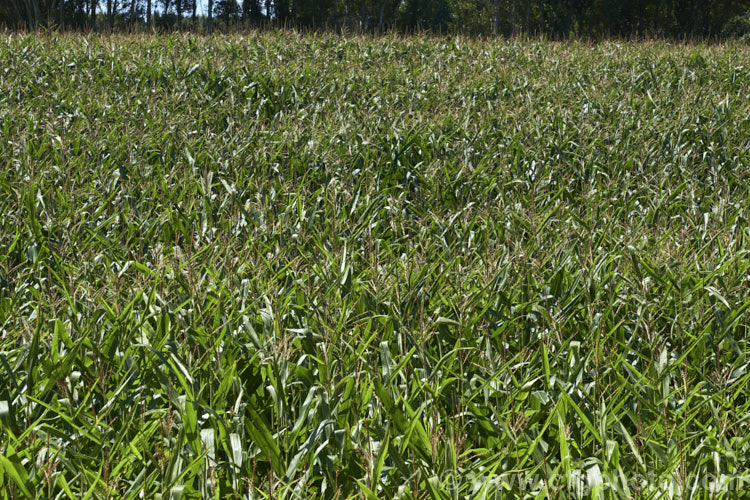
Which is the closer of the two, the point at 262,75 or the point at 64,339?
the point at 64,339

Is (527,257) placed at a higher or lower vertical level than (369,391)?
higher

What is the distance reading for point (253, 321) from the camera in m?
2.98

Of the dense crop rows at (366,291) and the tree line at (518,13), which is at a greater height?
the tree line at (518,13)

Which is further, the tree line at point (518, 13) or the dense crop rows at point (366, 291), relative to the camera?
the tree line at point (518, 13)

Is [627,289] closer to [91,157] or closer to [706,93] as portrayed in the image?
[91,157]

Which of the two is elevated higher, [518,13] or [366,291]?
[518,13]

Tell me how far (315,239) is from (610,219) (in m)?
2.06

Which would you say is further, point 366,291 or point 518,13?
point 518,13

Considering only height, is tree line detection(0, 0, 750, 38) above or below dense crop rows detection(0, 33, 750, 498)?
above

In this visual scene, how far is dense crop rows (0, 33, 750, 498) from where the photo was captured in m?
2.17

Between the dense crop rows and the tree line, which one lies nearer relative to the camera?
the dense crop rows

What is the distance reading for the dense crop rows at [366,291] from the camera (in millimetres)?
2170

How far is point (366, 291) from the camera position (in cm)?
327

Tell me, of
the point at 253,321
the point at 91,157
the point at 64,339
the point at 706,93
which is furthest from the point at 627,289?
the point at 706,93
